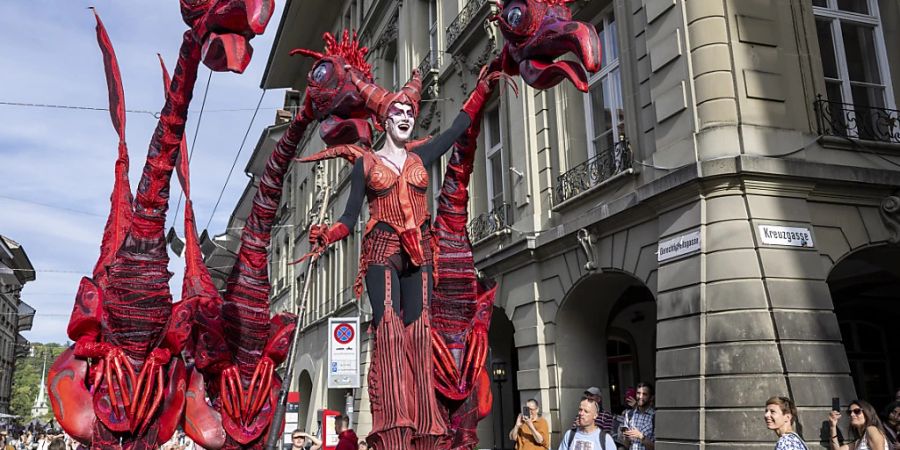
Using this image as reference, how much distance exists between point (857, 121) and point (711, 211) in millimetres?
2744

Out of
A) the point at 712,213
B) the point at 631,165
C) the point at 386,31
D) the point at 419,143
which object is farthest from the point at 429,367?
the point at 386,31

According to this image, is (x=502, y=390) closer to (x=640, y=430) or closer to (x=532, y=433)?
(x=532, y=433)

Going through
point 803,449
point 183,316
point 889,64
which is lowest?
point 803,449

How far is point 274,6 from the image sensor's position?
159 inches

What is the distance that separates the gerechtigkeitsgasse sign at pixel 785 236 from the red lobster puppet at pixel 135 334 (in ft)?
21.1

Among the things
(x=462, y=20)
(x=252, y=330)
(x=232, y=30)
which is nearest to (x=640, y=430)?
(x=252, y=330)

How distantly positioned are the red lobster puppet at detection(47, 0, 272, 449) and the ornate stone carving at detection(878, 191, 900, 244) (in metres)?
8.39

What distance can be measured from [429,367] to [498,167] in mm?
11662

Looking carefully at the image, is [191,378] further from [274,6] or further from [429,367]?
[274,6]

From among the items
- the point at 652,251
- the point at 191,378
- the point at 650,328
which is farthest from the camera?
the point at 650,328

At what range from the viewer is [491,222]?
588 inches

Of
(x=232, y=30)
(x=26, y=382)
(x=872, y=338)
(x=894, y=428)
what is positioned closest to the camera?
(x=232, y=30)

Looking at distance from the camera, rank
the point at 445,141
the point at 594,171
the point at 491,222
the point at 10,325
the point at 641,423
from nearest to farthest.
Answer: the point at 445,141 → the point at 641,423 → the point at 594,171 → the point at 491,222 → the point at 10,325

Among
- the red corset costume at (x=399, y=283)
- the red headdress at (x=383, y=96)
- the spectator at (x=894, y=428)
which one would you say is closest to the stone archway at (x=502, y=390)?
the spectator at (x=894, y=428)
